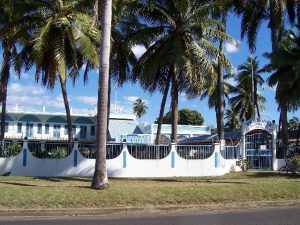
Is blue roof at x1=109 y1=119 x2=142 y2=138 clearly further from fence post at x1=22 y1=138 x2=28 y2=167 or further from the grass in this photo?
the grass

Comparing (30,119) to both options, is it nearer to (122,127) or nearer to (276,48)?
(122,127)

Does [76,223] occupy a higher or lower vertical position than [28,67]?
lower

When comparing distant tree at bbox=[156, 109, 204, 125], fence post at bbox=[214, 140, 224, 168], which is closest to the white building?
distant tree at bbox=[156, 109, 204, 125]

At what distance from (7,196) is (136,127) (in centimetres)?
4812

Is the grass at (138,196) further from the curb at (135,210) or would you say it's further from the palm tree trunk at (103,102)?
the palm tree trunk at (103,102)

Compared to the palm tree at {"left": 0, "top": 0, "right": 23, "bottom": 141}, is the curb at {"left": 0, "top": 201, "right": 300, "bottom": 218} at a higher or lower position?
lower

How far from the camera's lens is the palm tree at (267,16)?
3188 centimetres

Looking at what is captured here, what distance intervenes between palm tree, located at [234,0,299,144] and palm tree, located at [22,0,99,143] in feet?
43.6

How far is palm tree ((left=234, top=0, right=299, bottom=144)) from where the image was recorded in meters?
31.9

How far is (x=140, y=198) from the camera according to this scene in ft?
45.6

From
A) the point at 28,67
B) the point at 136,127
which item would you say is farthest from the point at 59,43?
the point at 136,127

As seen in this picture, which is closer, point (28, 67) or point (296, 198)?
point (296, 198)

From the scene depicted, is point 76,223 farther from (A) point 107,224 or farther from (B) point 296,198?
(B) point 296,198

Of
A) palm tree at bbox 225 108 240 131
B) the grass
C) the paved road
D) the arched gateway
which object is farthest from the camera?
palm tree at bbox 225 108 240 131
